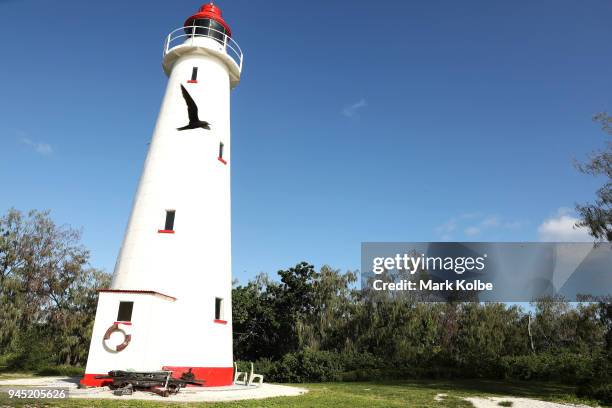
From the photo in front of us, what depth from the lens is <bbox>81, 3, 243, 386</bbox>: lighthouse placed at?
551 inches

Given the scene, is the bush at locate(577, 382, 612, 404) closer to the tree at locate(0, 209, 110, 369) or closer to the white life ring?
the white life ring

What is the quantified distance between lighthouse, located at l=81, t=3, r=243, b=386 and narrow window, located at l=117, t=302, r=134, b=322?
3cm

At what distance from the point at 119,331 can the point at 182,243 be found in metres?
3.52

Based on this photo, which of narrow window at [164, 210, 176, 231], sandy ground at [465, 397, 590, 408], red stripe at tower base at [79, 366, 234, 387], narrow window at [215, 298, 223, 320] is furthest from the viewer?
narrow window at [215, 298, 223, 320]

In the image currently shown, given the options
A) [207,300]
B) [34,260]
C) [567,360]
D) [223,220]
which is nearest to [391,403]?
[207,300]

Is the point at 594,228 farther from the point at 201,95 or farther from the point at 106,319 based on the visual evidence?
the point at 106,319

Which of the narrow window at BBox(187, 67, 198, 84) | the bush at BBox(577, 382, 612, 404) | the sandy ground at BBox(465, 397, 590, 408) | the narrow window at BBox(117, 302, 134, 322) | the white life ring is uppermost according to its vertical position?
the narrow window at BBox(187, 67, 198, 84)

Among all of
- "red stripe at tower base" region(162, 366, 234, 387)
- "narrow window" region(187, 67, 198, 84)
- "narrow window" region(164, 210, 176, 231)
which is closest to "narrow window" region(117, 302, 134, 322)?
"red stripe at tower base" region(162, 366, 234, 387)

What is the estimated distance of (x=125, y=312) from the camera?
1420cm

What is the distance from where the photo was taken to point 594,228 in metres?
18.6

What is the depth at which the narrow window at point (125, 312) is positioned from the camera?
14148 mm

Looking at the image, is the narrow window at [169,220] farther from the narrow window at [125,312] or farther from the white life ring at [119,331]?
the white life ring at [119,331]

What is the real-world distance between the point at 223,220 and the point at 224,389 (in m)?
6.26

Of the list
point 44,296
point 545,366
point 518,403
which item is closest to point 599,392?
point 518,403
